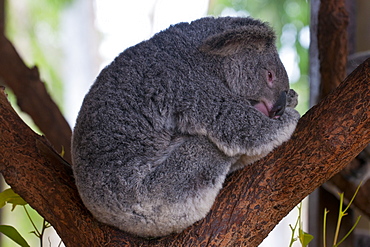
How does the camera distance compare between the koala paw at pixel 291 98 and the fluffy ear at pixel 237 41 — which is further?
the koala paw at pixel 291 98

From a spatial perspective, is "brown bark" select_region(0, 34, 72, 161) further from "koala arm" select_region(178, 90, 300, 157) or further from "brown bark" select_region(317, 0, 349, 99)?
"brown bark" select_region(317, 0, 349, 99)

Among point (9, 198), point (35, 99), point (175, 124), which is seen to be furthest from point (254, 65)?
point (35, 99)

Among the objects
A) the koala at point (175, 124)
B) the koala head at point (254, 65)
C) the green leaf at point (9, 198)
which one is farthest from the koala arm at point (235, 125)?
the green leaf at point (9, 198)

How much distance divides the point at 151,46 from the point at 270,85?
2.28 ft

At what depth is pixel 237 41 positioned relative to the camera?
2.27m

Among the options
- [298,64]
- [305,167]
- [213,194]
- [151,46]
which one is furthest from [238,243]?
[298,64]

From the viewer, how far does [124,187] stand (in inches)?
81.3

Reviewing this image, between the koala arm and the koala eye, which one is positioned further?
the koala eye

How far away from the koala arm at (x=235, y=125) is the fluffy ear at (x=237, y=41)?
0.26 m

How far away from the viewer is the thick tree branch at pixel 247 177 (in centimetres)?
195

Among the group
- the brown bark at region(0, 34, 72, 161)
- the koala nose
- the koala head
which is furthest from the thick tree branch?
the brown bark at region(0, 34, 72, 161)

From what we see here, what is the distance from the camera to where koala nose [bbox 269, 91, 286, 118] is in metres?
2.30

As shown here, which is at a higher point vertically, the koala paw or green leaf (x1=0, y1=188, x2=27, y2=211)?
the koala paw

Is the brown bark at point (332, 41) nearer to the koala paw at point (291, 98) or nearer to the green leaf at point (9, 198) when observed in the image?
the koala paw at point (291, 98)
